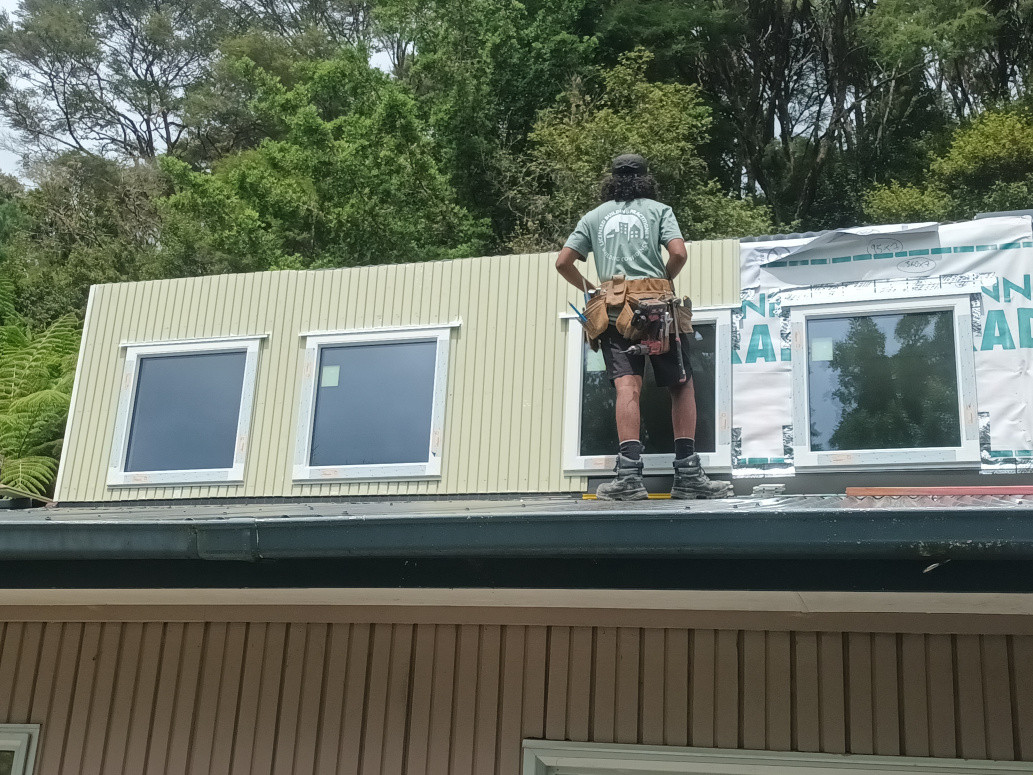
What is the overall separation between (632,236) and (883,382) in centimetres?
229

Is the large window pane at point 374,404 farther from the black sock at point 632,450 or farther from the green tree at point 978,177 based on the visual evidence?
the green tree at point 978,177

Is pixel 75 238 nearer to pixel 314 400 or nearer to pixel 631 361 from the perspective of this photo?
pixel 314 400

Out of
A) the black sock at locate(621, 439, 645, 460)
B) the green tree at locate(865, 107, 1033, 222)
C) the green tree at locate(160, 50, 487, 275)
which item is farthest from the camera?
the green tree at locate(865, 107, 1033, 222)

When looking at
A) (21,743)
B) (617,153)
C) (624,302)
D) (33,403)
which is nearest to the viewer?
(21,743)

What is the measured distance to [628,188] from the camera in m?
5.32

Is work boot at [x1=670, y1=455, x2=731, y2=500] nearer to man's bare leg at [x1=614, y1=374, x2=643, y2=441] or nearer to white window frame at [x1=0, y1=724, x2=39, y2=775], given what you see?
man's bare leg at [x1=614, y1=374, x2=643, y2=441]

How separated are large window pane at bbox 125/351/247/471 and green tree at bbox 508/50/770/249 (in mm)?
11936

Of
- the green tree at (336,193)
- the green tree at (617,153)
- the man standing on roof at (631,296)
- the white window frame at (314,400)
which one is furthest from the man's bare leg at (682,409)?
the green tree at (617,153)

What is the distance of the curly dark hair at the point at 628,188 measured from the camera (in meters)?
5.33

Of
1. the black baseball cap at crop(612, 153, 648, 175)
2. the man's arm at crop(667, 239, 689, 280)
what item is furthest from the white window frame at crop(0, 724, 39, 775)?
the black baseball cap at crop(612, 153, 648, 175)

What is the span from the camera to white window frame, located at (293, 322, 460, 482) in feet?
23.1

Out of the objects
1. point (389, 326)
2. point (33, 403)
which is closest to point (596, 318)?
point (389, 326)

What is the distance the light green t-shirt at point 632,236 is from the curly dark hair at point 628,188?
0.14ft

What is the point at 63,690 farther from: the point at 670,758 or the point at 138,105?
the point at 138,105
